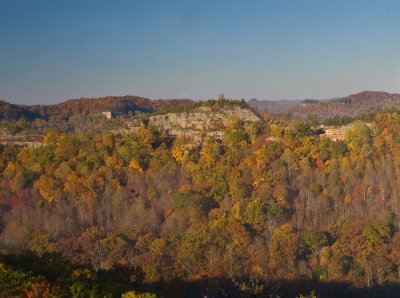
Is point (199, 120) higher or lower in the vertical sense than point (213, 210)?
higher

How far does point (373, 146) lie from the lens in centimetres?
5066

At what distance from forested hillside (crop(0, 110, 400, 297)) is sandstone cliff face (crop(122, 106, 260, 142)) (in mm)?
1747

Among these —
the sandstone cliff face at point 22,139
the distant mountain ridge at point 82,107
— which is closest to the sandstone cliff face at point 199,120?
the sandstone cliff face at point 22,139

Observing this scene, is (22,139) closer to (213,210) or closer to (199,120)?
(199,120)

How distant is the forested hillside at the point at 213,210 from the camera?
94.2 ft

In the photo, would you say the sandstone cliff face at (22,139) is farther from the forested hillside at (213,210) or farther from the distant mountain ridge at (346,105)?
the distant mountain ridge at (346,105)

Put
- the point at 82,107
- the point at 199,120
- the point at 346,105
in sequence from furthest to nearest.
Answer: the point at 346,105
the point at 82,107
the point at 199,120

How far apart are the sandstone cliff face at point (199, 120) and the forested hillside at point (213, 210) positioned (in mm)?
1747

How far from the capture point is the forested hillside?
94.2 ft

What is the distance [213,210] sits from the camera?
3984 centimetres

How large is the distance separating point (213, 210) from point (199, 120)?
2016 centimetres

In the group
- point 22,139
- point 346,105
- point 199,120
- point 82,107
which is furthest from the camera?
point 346,105

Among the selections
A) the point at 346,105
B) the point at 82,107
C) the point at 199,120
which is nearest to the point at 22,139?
the point at 199,120

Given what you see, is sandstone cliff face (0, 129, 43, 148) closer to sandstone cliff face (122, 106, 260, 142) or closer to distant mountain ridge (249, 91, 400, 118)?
sandstone cliff face (122, 106, 260, 142)
